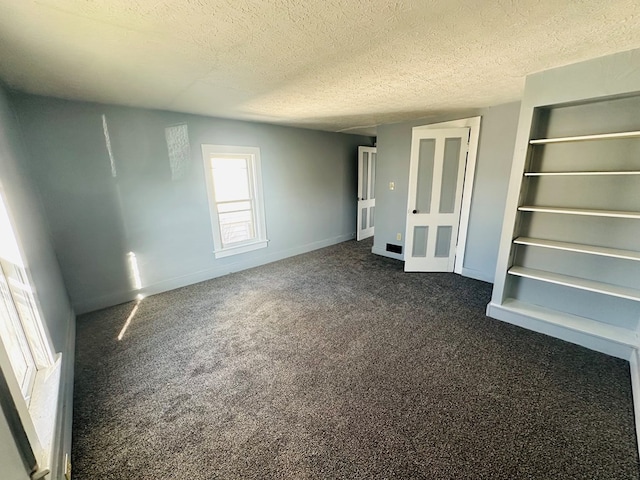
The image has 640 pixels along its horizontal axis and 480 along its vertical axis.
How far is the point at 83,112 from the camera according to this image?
262cm

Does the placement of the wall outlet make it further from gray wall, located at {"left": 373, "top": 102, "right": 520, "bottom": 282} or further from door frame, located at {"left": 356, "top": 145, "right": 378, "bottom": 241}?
door frame, located at {"left": 356, "top": 145, "right": 378, "bottom": 241}

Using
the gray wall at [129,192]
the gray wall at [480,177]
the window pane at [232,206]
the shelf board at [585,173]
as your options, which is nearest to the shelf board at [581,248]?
the shelf board at [585,173]

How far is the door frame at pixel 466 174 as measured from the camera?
3.29 metres

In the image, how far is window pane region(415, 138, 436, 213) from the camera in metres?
3.56

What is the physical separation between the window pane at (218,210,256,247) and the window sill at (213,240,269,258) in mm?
104

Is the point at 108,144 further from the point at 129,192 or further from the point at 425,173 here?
the point at 425,173

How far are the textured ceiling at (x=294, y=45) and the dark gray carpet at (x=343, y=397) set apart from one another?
2216 millimetres

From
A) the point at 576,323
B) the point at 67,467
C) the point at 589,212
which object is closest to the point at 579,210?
the point at 589,212

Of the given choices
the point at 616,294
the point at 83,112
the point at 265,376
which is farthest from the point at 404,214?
the point at 83,112

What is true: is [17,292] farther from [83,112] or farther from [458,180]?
[458,180]

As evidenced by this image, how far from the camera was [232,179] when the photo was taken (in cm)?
409

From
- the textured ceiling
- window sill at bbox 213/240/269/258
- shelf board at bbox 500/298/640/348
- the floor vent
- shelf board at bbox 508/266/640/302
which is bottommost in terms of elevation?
shelf board at bbox 500/298/640/348

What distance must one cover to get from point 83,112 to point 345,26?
286 centimetres

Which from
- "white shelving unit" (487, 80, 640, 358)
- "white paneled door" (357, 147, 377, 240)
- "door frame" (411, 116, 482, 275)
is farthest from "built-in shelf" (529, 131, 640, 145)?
"white paneled door" (357, 147, 377, 240)
